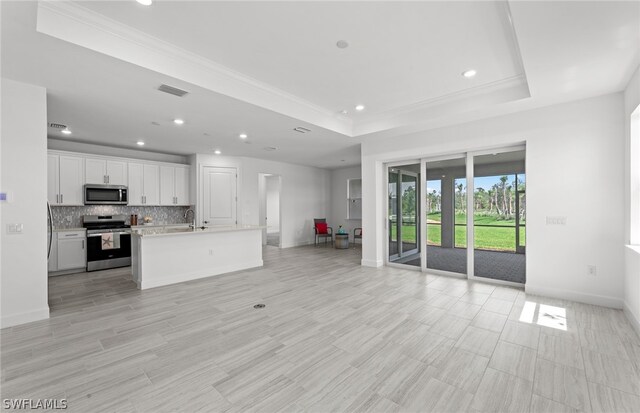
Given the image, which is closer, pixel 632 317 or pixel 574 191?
pixel 632 317

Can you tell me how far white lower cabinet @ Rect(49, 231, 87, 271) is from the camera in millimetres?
5457

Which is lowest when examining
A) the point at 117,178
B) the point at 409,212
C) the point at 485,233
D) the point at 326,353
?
the point at 326,353

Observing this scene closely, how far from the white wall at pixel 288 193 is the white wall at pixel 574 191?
598 centimetres

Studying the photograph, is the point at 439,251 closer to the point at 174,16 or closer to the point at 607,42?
the point at 607,42

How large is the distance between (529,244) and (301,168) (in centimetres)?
692

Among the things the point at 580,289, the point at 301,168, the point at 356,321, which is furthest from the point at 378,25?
the point at 301,168

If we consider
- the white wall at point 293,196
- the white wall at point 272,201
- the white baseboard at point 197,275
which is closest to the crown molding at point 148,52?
the white baseboard at point 197,275

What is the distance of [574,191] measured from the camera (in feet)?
12.3

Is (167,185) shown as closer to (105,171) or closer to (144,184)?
(144,184)

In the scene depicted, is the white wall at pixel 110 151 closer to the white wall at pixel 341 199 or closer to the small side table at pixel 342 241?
the small side table at pixel 342 241

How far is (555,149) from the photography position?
390 cm

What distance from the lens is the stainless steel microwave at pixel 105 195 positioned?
591 centimetres

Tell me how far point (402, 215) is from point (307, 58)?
13.6 feet

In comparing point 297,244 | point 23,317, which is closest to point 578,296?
point 23,317
